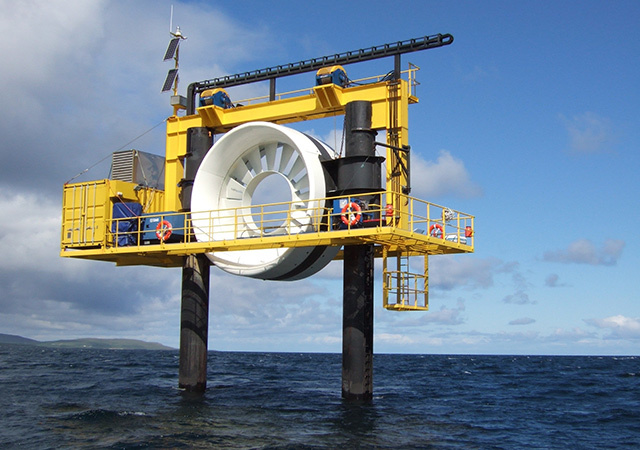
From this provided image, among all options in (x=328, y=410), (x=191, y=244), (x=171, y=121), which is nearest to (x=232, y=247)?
(x=191, y=244)

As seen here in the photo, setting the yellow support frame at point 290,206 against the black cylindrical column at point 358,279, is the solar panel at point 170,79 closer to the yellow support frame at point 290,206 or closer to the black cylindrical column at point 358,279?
the yellow support frame at point 290,206

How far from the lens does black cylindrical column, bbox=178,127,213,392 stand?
91.6 feet

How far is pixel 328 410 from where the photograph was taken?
24.1 metres

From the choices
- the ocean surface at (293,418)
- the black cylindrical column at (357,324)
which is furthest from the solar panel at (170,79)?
the ocean surface at (293,418)

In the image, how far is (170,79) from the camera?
31297 mm

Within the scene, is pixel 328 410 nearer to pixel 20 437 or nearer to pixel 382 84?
pixel 20 437

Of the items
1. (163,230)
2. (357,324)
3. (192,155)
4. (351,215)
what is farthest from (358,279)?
(192,155)

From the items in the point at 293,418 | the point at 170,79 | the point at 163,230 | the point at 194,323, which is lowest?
the point at 293,418

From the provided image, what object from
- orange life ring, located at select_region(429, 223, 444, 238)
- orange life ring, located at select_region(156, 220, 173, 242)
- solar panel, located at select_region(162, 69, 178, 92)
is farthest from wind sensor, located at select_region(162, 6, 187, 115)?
orange life ring, located at select_region(429, 223, 444, 238)

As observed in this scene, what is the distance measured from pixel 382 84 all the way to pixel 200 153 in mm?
7669

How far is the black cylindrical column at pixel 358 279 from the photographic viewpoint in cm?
2375

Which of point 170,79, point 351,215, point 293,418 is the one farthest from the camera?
point 170,79

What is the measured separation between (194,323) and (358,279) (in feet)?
23.8

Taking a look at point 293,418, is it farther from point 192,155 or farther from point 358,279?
point 192,155
